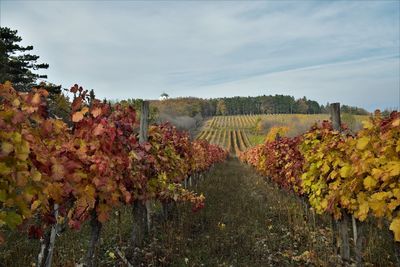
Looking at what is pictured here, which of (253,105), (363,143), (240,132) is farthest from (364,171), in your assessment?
(253,105)

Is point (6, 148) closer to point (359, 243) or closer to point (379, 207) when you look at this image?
point (379, 207)

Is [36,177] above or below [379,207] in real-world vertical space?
above

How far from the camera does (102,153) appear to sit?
379 cm

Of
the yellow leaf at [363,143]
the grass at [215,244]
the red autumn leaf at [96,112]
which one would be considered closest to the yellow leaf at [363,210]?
the yellow leaf at [363,143]

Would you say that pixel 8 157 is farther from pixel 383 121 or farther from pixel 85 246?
pixel 85 246

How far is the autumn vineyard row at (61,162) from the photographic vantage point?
217 centimetres

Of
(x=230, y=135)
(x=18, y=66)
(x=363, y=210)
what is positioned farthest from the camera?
(x=230, y=135)

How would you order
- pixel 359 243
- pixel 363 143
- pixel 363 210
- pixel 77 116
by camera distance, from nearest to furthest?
pixel 77 116 → pixel 363 210 → pixel 363 143 → pixel 359 243

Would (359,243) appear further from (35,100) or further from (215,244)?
(35,100)

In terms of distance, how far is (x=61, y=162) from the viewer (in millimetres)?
2814

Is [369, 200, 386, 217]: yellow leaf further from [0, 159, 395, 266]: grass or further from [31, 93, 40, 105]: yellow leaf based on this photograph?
[31, 93, 40, 105]: yellow leaf

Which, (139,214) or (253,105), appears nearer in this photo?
(139,214)

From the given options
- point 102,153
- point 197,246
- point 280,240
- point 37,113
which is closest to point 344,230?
point 280,240

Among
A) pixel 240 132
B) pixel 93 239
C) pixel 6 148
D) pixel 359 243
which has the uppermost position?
pixel 6 148
